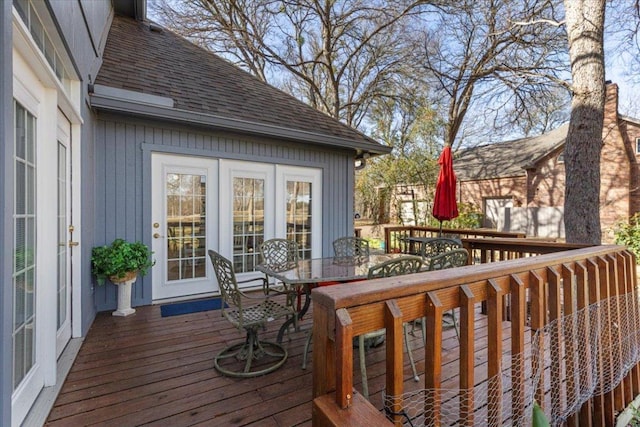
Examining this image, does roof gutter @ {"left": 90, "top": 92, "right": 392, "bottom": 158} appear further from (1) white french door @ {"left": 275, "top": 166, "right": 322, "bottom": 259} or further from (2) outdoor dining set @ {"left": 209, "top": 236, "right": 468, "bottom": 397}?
(2) outdoor dining set @ {"left": 209, "top": 236, "right": 468, "bottom": 397}

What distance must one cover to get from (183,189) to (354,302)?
3.89 metres

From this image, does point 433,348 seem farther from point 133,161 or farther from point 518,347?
point 133,161

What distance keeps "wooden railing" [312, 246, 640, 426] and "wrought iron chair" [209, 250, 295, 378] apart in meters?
1.37

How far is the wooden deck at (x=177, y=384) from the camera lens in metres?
1.86

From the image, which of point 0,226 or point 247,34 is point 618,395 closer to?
point 0,226

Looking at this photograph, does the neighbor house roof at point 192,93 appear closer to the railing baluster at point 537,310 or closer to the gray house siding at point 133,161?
the gray house siding at point 133,161

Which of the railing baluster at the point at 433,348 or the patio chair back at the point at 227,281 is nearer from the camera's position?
the railing baluster at the point at 433,348

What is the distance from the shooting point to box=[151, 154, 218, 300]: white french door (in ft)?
→ 13.4

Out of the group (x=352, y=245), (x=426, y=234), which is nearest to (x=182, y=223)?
(x=352, y=245)

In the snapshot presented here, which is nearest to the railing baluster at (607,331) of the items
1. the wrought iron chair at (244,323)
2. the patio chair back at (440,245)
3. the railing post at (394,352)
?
the railing post at (394,352)

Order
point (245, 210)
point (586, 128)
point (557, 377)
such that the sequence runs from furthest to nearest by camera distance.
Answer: point (245, 210) < point (586, 128) < point (557, 377)

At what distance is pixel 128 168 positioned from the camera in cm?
387

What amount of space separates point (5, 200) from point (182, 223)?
3123 millimetres

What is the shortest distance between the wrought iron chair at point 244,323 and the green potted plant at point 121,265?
1471mm
